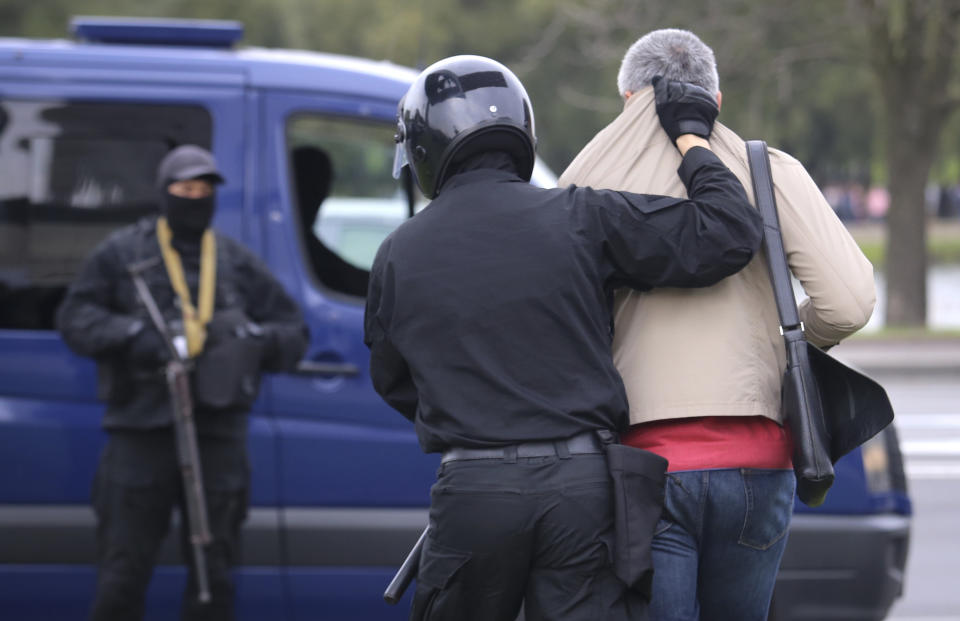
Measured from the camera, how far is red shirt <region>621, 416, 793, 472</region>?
8.51 feet

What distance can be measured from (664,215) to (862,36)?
14384mm

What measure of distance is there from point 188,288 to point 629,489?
2.14 m

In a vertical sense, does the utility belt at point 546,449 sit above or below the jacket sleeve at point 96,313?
above

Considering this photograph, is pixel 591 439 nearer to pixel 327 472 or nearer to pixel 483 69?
pixel 483 69

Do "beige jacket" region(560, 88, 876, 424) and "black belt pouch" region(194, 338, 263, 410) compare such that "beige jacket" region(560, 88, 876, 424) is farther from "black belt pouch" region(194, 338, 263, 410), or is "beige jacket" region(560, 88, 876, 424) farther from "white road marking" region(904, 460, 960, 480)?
"white road marking" region(904, 460, 960, 480)

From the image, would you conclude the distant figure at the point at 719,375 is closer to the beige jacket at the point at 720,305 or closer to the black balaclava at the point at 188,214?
the beige jacket at the point at 720,305

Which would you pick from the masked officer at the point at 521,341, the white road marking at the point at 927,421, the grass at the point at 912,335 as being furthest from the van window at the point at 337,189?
the grass at the point at 912,335

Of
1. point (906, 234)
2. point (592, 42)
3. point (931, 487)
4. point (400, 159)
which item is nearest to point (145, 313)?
point (400, 159)

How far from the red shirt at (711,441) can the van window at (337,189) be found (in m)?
2.05

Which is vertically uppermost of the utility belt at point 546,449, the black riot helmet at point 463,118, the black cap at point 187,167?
the black riot helmet at point 463,118

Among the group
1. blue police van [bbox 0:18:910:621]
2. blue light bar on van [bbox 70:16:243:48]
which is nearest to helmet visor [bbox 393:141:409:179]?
blue police van [bbox 0:18:910:621]

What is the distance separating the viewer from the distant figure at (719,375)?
2586 millimetres

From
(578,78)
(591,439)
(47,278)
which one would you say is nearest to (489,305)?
(591,439)

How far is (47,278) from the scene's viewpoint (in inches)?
171
